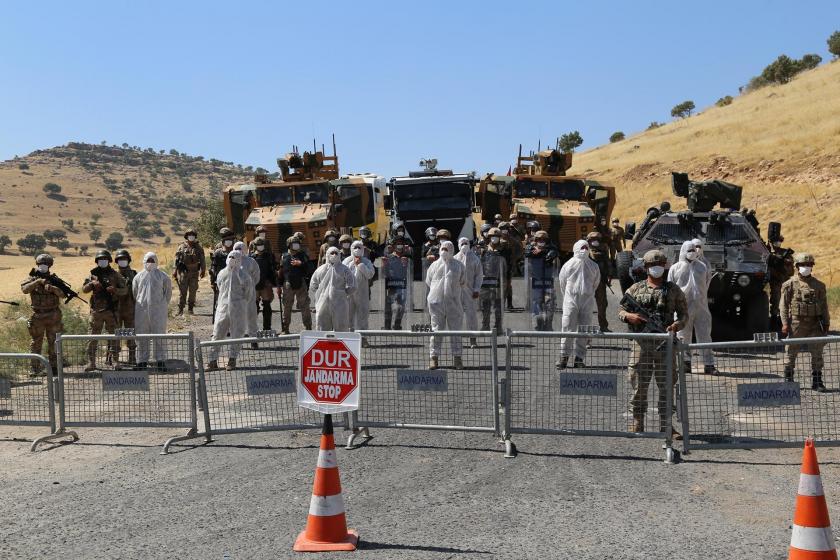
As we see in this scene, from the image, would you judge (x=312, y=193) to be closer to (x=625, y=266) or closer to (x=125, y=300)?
(x=625, y=266)

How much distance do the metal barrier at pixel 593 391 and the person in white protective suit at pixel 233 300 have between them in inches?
223

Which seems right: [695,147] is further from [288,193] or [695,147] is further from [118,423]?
[118,423]

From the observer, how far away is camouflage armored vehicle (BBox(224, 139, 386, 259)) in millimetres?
24141

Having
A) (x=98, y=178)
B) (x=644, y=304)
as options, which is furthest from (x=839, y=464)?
(x=98, y=178)

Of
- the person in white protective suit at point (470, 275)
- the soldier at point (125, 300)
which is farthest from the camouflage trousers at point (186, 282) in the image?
the person in white protective suit at point (470, 275)

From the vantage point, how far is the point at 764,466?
26.7 ft

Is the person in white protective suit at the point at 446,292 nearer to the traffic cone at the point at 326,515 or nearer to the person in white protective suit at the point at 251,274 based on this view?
the person in white protective suit at the point at 251,274

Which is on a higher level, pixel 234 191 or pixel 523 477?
pixel 234 191

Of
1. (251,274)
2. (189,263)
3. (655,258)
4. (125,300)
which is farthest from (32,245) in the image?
(655,258)

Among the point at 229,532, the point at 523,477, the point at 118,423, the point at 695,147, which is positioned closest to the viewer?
the point at 229,532

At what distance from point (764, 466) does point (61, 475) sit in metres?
5.93

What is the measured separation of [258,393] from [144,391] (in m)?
1.26

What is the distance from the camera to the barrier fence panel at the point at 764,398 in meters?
8.38

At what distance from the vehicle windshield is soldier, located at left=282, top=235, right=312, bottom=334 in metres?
9.10
